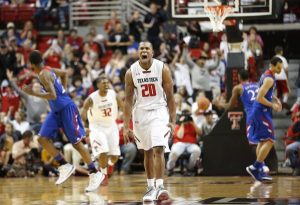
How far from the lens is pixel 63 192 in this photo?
13.1 m

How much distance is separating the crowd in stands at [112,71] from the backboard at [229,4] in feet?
4.66

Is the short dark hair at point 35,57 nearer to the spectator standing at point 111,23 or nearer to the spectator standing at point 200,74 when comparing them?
the spectator standing at point 200,74

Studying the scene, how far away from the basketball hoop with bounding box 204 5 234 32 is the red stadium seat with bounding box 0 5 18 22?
12.2 meters

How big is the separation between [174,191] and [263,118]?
2881mm

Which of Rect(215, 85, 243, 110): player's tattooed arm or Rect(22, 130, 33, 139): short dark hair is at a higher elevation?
Rect(215, 85, 243, 110): player's tattooed arm

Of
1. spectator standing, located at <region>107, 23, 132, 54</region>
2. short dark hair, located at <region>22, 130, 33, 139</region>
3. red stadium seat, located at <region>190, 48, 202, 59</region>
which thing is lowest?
short dark hair, located at <region>22, 130, 33, 139</region>

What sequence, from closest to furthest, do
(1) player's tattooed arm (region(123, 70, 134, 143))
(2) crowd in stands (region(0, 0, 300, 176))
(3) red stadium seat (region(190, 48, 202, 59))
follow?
(1) player's tattooed arm (region(123, 70, 134, 143)) < (2) crowd in stands (region(0, 0, 300, 176)) < (3) red stadium seat (region(190, 48, 202, 59))

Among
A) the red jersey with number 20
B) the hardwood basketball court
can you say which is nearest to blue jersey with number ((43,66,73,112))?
the hardwood basketball court

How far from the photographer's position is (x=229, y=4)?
1611 centimetres

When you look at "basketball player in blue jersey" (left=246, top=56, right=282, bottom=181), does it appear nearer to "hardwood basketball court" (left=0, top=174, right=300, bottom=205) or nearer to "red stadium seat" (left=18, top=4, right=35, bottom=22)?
"hardwood basketball court" (left=0, top=174, right=300, bottom=205)

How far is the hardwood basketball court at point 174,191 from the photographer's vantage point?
427 inches

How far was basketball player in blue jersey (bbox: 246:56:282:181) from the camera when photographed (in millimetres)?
14391

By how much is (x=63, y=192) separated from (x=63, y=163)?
1103mm

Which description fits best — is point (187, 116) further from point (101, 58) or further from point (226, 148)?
point (101, 58)
